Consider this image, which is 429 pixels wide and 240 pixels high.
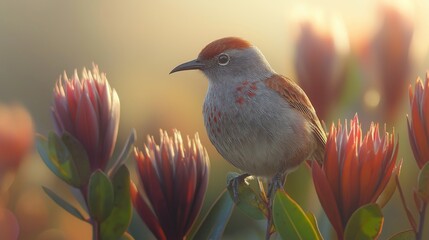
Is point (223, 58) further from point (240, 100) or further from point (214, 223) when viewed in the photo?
point (214, 223)

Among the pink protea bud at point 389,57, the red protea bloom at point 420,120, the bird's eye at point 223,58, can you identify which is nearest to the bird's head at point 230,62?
the bird's eye at point 223,58

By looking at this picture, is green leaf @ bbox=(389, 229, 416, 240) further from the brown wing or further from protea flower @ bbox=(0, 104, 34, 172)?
protea flower @ bbox=(0, 104, 34, 172)

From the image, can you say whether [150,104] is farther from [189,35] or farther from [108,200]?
[108,200]

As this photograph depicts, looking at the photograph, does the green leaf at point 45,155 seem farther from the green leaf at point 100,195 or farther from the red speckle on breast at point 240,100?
the red speckle on breast at point 240,100

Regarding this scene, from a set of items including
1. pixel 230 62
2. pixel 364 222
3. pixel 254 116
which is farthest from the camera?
pixel 230 62

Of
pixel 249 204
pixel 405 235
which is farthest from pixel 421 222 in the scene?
pixel 249 204

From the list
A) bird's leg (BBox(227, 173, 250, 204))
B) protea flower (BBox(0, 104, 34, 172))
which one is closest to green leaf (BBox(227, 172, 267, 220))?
bird's leg (BBox(227, 173, 250, 204))
